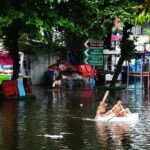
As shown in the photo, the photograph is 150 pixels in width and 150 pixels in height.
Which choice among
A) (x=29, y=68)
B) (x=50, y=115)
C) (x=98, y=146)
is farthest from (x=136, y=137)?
(x=29, y=68)

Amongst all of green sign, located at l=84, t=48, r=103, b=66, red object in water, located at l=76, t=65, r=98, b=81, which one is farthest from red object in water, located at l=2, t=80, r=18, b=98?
red object in water, located at l=76, t=65, r=98, b=81

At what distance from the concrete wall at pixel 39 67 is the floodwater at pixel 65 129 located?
17236mm

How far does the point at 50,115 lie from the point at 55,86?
19.9m

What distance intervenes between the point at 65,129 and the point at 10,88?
12389mm

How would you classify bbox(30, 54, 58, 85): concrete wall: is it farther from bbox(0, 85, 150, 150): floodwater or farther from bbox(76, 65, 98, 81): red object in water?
bbox(0, 85, 150, 150): floodwater

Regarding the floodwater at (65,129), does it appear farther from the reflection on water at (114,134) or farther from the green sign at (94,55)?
the green sign at (94,55)

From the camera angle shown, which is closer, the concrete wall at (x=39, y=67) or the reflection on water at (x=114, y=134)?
the reflection on water at (x=114, y=134)

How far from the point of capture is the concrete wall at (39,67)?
146ft

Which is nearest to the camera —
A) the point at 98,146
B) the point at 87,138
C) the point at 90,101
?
the point at 98,146

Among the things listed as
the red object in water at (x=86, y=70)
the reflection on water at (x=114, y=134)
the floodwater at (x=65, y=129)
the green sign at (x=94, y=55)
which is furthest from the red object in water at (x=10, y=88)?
the red object in water at (x=86, y=70)

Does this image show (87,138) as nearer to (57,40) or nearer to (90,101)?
(90,101)

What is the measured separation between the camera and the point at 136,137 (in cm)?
1557

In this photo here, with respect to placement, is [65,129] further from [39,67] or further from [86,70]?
[39,67]

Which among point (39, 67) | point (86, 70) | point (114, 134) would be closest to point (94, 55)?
point (86, 70)
